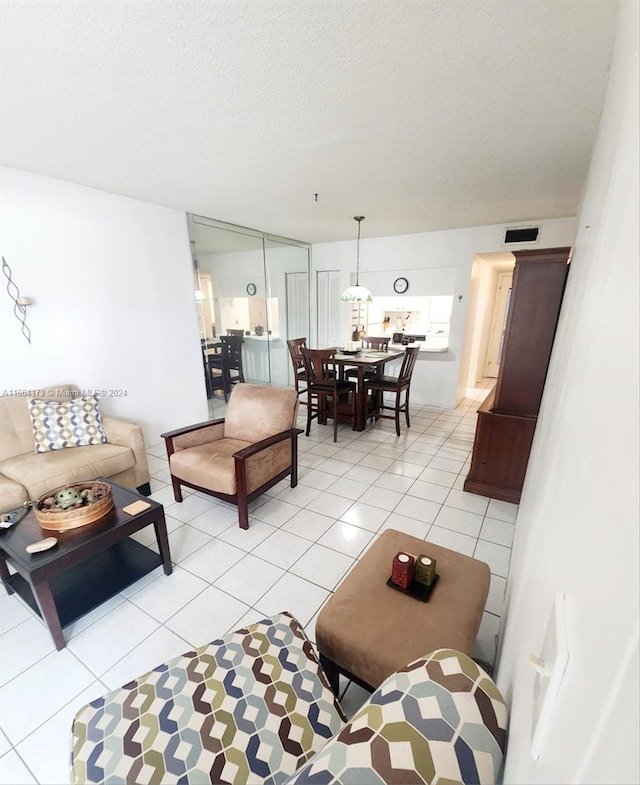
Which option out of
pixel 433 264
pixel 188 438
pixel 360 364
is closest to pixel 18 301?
pixel 188 438

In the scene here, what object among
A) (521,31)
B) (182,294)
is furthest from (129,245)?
(521,31)

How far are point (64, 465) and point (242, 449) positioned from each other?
3.86 feet

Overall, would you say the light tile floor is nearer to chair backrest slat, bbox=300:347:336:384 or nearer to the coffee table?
the coffee table

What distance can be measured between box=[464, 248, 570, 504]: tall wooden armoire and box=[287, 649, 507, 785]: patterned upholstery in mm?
Answer: 2092

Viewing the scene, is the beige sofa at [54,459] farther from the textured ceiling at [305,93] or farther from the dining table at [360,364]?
the dining table at [360,364]

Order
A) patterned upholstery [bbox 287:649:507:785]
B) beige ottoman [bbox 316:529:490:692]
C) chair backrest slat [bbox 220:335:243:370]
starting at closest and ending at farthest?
patterned upholstery [bbox 287:649:507:785] → beige ottoman [bbox 316:529:490:692] → chair backrest slat [bbox 220:335:243:370]

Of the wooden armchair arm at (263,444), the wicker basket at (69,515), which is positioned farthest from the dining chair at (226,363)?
the wicker basket at (69,515)

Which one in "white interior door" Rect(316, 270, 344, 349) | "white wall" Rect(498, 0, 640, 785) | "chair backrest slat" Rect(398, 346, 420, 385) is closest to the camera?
"white wall" Rect(498, 0, 640, 785)

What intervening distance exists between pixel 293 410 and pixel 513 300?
1754 mm

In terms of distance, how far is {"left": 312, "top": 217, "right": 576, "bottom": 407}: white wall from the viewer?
429 centimetres

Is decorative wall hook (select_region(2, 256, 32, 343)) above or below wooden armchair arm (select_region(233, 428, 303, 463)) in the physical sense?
above

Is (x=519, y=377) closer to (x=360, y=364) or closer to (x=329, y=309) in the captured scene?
(x=360, y=364)

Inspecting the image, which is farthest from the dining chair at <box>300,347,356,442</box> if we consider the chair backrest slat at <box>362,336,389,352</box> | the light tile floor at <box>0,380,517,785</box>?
the chair backrest slat at <box>362,336,389,352</box>

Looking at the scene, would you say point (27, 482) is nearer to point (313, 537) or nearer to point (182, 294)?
point (313, 537)
